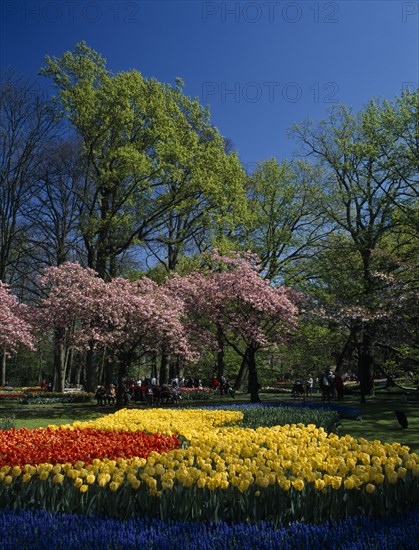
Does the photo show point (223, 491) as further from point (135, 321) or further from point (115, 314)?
point (135, 321)

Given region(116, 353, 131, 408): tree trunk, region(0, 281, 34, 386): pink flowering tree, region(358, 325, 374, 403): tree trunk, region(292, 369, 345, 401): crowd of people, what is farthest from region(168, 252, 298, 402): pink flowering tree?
region(0, 281, 34, 386): pink flowering tree

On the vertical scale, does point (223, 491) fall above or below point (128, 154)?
below

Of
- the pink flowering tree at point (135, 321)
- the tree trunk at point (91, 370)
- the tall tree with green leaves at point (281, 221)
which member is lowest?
the tree trunk at point (91, 370)

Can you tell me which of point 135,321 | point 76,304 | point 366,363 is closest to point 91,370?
point 76,304

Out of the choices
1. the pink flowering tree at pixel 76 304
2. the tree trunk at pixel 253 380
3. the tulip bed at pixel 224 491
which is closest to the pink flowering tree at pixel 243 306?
the tree trunk at pixel 253 380

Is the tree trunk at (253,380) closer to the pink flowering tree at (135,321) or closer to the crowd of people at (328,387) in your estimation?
the pink flowering tree at (135,321)

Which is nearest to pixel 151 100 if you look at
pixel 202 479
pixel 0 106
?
pixel 0 106

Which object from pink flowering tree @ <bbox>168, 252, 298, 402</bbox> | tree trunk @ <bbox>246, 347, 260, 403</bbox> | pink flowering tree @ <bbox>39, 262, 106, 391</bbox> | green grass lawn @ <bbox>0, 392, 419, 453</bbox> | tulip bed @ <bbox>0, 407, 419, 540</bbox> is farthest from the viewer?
pink flowering tree @ <bbox>168, 252, 298, 402</bbox>

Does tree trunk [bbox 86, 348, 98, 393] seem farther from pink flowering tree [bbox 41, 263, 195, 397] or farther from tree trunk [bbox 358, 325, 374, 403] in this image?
tree trunk [bbox 358, 325, 374, 403]

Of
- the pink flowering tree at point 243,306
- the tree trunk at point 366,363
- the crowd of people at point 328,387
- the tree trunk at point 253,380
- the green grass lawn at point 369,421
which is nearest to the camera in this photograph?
the green grass lawn at point 369,421

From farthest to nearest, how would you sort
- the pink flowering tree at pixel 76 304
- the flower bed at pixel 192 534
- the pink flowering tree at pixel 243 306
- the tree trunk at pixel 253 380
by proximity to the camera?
the pink flowering tree at pixel 243 306 < the tree trunk at pixel 253 380 < the pink flowering tree at pixel 76 304 < the flower bed at pixel 192 534

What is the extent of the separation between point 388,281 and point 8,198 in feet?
63.2

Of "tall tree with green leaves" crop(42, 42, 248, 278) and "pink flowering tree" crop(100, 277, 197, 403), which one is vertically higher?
"tall tree with green leaves" crop(42, 42, 248, 278)

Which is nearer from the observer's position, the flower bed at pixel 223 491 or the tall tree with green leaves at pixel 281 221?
the flower bed at pixel 223 491
